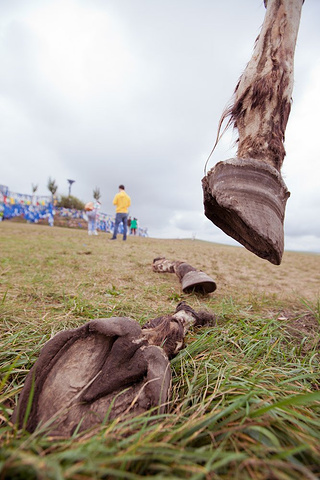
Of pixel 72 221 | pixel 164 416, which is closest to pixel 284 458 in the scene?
pixel 164 416

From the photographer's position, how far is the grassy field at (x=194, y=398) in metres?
0.46

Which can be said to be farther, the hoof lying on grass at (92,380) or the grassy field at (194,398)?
the hoof lying on grass at (92,380)

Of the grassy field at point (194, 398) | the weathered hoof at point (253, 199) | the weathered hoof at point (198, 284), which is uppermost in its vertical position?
the weathered hoof at point (253, 199)

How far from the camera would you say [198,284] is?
102 inches

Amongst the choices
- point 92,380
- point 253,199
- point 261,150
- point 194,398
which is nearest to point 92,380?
point 92,380

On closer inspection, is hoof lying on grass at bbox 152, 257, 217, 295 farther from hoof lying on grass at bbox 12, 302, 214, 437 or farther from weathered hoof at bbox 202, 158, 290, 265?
hoof lying on grass at bbox 12, 302, 214, 437

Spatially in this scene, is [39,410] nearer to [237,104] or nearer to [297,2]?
[237,104]

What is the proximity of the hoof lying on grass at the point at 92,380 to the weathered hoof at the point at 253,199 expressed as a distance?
34.3 inches

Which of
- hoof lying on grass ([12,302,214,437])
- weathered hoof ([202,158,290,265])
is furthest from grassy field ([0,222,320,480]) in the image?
weathered hoof ([202,158,290,265])

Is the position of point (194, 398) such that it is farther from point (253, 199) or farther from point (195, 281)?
point (195, 281)

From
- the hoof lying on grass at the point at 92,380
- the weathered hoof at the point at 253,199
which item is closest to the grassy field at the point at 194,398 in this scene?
the hoof lying on grass at the point at 92,380

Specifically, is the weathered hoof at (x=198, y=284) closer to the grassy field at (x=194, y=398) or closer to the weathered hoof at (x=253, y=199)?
the grassy field at (x=194, y=398)

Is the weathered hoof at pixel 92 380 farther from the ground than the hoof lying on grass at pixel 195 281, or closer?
closer

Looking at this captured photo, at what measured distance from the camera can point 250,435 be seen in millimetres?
612
